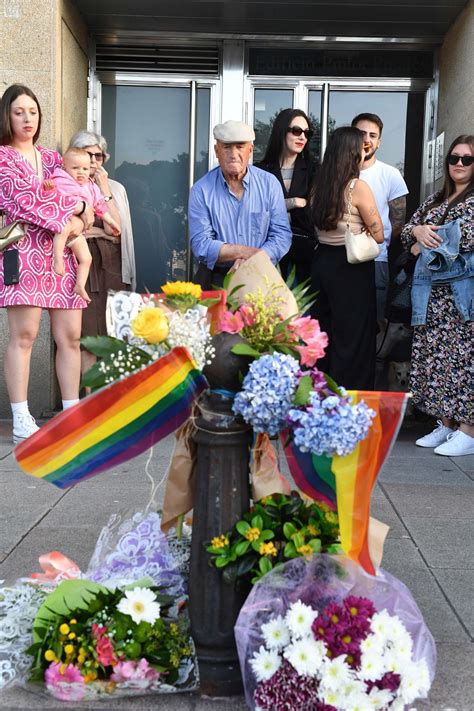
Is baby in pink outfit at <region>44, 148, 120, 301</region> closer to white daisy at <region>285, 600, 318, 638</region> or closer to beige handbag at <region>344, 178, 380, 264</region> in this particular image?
beige handbag at <region>344, 178, 380, 264</region>

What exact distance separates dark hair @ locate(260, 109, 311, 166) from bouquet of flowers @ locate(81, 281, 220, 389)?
4.16 meters

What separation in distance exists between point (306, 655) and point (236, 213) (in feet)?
13.6

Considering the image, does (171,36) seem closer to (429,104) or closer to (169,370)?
(429,104)

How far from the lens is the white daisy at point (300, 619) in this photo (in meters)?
2.44

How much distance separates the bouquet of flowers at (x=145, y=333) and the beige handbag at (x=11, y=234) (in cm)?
330

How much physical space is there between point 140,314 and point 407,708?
1373 mm

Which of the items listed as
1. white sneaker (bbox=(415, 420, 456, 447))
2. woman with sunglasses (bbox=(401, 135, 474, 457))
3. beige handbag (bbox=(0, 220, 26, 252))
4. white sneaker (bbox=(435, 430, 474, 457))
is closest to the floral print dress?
woman with sunglasses (bbox=(401, 135, 474, 457))

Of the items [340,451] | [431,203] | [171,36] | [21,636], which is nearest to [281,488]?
[340,451]

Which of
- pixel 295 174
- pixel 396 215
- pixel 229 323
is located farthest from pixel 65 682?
pixel 396 215

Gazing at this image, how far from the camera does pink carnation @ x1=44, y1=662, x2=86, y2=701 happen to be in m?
2.56

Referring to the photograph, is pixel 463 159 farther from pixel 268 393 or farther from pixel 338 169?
pixel 268 393

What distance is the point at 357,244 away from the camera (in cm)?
598

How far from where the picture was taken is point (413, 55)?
27.1 ft

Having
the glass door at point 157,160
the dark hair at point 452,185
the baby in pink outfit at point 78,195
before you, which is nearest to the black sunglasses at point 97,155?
the baby in pink outfit at point 78,195
